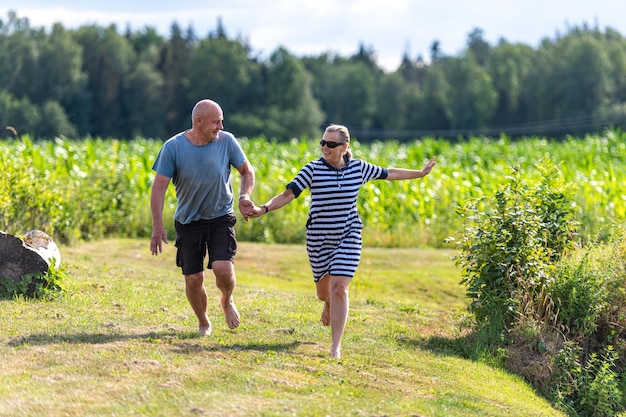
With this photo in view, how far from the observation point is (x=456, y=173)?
27125 mm

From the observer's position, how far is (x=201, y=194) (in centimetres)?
871

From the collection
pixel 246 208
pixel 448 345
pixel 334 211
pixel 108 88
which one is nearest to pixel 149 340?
pixel 246 208

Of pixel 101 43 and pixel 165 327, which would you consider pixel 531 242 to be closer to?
pixel 165 327

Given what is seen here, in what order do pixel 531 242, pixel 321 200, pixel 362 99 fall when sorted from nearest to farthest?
pixel 321 200 → pixel 531 242 → pixel 362 99

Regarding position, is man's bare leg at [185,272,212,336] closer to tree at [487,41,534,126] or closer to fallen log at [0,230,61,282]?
fallen log at [0,230,61,282]

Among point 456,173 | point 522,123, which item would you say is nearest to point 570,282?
point 456,173

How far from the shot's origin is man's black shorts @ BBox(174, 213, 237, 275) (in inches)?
348

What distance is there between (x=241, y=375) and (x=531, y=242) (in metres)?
4.32

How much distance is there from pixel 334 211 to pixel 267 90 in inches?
3868

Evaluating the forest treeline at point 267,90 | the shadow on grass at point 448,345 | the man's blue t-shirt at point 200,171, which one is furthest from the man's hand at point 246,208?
the forest treeline at point 267,90

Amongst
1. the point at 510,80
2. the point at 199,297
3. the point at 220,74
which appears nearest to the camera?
the point at 199,297

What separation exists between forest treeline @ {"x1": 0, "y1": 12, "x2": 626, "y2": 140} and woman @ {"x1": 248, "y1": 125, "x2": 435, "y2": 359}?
7189 cm

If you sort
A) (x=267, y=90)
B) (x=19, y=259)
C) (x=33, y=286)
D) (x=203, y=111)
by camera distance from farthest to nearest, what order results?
1. (x=267, y=90)
2. (x=19, y=259)
3. (x=33, y=286)
4. (x=203, y=111)

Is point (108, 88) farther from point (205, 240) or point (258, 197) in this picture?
point (205, 240)
